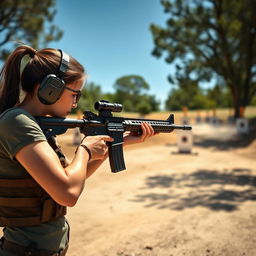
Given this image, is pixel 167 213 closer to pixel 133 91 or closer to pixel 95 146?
pixel 95 146

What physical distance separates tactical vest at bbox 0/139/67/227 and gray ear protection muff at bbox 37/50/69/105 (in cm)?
46

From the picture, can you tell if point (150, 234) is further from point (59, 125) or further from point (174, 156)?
point (174, 156)

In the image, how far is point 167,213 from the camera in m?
4.91

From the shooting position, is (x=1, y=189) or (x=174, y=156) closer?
(x=1, y=189)

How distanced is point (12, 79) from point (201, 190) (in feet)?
19.0

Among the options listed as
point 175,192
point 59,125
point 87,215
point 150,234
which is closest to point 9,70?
point 59,125

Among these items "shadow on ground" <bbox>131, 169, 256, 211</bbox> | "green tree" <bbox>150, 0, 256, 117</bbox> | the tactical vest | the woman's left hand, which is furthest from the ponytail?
"green tree" <bbox>150, 0, 256, 117</bbox>

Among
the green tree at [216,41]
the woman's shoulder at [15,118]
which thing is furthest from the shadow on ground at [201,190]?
the green tree at [216,41]

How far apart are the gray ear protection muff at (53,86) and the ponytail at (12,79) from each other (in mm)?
146

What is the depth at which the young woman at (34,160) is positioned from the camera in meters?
1.32

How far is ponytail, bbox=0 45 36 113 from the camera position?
1524 millimetres

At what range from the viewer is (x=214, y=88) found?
26672mm

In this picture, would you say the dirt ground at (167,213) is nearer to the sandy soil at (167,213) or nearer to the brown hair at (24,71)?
the sandy soil at (167,213)

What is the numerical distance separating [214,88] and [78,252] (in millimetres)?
25494
